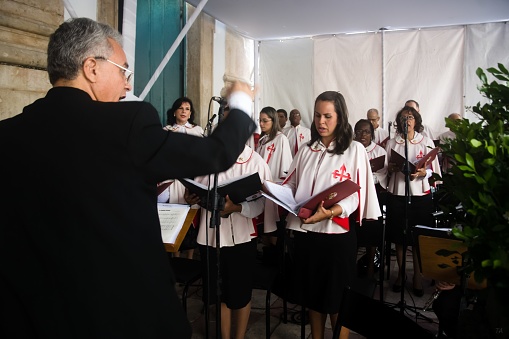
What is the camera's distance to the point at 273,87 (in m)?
10.4

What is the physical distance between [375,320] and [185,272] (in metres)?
2.03

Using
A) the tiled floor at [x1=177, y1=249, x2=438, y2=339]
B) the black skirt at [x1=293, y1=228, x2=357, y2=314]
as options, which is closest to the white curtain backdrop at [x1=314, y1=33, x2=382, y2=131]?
the tiled floor at [x1=177, y1=249, x2=438, y2=339]

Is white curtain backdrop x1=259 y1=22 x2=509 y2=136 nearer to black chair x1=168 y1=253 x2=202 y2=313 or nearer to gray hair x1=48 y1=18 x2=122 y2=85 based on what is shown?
black chair x1=168 y1=253 x2=202 y2=313

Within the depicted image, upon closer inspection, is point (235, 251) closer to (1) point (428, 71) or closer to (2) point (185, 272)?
(2) point (185, 272)

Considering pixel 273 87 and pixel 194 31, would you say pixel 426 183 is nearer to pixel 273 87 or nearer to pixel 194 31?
pixel 194 31

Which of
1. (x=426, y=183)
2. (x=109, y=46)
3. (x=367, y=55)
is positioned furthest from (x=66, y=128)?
(x=367, y=55)

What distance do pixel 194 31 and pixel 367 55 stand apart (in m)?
4.31

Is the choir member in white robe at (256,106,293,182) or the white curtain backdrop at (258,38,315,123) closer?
the choir member in white robe at (256,106,293,182)

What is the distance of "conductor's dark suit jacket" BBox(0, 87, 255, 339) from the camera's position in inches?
42.9

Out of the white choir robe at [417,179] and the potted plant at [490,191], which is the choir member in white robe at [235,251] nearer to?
the potted plant at [490,191]

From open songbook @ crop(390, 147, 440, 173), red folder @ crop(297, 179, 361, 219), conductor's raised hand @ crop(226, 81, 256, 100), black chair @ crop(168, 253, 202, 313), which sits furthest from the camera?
open songbook @ crop(390, 147, 440, 173)

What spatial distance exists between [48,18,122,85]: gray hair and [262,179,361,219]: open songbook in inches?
57.9

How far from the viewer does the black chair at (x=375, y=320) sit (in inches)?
62.5

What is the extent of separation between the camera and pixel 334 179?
9.04 ft
